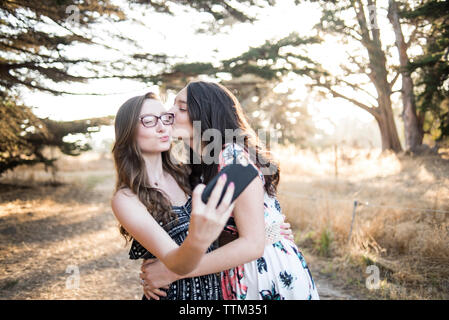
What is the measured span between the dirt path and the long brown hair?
8.75 ft

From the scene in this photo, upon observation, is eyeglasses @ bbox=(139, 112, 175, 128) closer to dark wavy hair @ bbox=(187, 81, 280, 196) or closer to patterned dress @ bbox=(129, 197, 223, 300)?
dark wavy hair @ bbox=(187, 81, 280, 196)

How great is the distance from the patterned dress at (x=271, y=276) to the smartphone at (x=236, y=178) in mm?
462

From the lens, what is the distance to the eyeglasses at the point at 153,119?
185 cm

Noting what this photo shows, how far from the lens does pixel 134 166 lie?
1.80 m

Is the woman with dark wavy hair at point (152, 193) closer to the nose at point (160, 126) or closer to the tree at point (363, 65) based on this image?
the nose at point (160, 126)

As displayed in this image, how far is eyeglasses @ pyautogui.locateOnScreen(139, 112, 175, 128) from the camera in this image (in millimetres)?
1846

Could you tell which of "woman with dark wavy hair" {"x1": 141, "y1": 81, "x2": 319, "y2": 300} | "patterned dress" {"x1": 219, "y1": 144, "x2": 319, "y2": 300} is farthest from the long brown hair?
"patterned dress" {"x1": 219, "y1": 144, "x2": 319, "y2": 300}

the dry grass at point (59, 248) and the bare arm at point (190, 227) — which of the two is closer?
the bare arm at point (190, 227)

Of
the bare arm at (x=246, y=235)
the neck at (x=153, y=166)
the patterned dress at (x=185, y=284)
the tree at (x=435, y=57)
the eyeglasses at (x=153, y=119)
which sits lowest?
the patterned dress at (x=185, y=284)

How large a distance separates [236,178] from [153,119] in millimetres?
1027

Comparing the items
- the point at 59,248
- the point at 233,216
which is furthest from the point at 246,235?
the point at 59,248

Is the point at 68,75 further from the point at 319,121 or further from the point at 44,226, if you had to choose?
the point at 319,121

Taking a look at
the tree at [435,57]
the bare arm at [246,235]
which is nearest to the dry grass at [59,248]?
the bare arm at [246,235]
